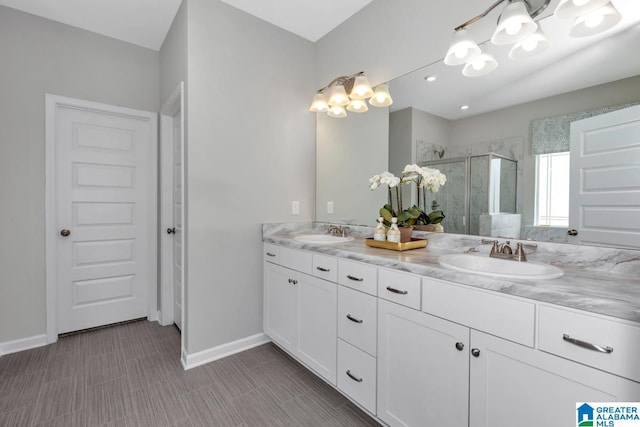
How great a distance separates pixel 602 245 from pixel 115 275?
11.6ft

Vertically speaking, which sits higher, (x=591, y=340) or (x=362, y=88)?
(x=362, y=88)

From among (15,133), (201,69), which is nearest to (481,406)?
(201,69)

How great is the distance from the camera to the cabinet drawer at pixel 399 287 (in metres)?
1.29

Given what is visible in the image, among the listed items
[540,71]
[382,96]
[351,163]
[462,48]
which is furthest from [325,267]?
[540,71]

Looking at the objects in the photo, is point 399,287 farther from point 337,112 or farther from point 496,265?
point 337,112

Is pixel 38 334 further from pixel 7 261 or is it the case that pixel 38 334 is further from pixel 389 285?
pixel 389 285

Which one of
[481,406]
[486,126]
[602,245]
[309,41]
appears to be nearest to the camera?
[481,406]

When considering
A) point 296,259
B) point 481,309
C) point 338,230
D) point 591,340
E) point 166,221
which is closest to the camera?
point 591,340

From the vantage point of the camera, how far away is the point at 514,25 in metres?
1.35

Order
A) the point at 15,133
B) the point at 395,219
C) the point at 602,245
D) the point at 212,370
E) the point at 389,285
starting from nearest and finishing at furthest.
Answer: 1. the point at 602,245
2. the point at 389,285
3. the point at 395,219
4. the point at 212,370
5. the point at 15,133

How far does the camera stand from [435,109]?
1.90 metres

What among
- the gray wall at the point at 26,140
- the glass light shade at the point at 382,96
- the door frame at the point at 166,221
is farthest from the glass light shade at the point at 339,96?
the gray wall at the point at 26,140

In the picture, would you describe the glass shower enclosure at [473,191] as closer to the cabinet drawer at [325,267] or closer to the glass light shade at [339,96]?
the cabinet drawer at [325,267]

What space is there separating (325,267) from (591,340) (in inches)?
47.3
